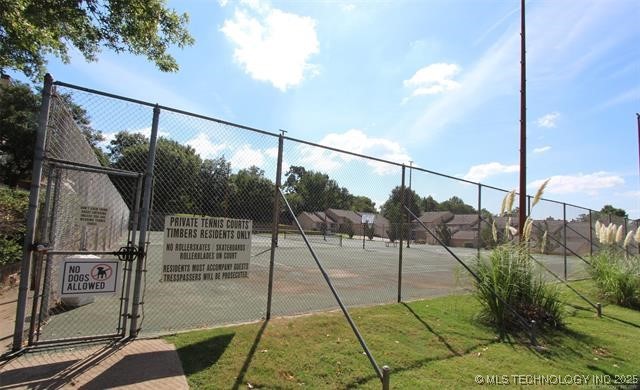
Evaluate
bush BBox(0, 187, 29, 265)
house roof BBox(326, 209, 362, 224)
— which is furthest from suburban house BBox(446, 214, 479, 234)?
bush BBox(0, 187, 29, 265)

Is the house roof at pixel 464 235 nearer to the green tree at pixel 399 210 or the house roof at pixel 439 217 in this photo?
the house roof at pixel 439 217

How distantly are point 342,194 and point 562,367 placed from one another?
4412 millimetres

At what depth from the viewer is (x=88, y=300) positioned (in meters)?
7.17

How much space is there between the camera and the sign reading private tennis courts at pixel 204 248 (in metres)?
5.29

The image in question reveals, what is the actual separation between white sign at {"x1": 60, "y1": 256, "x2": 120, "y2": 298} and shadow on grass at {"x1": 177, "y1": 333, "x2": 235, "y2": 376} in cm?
120

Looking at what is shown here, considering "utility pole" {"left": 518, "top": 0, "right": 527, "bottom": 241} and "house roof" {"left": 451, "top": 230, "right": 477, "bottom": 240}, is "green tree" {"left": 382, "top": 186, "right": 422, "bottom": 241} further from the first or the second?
"utility pole" {"left": 518, "top": 0, "right": 527, "bottom": 241}

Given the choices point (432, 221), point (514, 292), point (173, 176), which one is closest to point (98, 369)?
point (173, 176)

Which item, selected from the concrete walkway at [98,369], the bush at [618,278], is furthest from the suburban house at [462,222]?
the concrete walkway at [98,369]

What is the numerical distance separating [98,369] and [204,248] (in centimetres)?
187

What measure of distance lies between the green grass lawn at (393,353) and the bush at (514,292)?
0.33 m

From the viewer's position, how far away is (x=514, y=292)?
710cm

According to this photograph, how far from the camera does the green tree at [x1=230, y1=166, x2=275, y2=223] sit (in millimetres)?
6170

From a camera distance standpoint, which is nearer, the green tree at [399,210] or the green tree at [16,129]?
the green tree at [399,210]

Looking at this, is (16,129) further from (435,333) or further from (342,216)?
(435,333)
